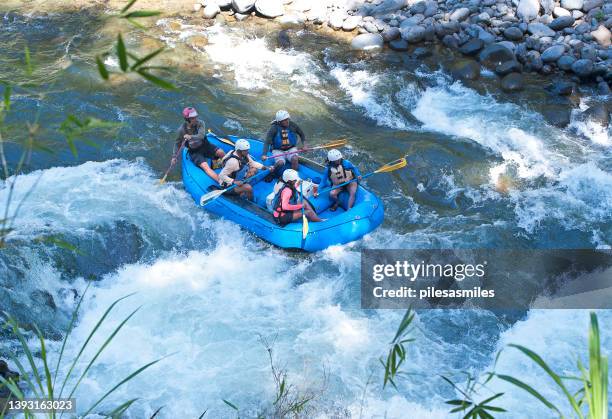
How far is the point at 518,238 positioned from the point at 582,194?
1183 millimetres

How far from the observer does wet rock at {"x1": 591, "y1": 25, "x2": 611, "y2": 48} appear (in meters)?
10.1

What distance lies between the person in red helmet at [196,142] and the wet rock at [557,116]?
A: 461cm

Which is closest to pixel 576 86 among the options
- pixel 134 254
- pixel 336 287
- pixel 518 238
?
pixel 518 238

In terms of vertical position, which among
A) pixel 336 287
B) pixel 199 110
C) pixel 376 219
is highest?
pixel 199 110

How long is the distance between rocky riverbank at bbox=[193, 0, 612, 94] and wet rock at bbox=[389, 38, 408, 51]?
2 centimetres

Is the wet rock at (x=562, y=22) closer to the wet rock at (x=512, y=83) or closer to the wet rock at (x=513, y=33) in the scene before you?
the wet rock at (x=513, y=33)

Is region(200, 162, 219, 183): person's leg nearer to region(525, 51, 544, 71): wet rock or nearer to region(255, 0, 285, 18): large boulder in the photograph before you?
region(255, 0, 285, 18): large boulder

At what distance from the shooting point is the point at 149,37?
11.2 meters

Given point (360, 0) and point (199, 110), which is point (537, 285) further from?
point (360, 0)

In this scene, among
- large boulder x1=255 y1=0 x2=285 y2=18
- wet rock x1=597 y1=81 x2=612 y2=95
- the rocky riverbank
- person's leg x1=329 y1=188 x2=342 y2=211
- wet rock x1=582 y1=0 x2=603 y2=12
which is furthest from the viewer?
large boulder x1=255 y1=0 x2=285 y2=18

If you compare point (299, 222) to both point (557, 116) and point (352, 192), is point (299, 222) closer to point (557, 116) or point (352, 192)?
point (352, 192)

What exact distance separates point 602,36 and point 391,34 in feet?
10.4

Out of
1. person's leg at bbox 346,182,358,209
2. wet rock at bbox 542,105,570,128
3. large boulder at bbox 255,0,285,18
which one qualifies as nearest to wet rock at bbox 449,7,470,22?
wet rock at bbox 542,105,570,128

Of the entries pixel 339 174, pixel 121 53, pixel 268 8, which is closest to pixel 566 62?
pixel 339 174
